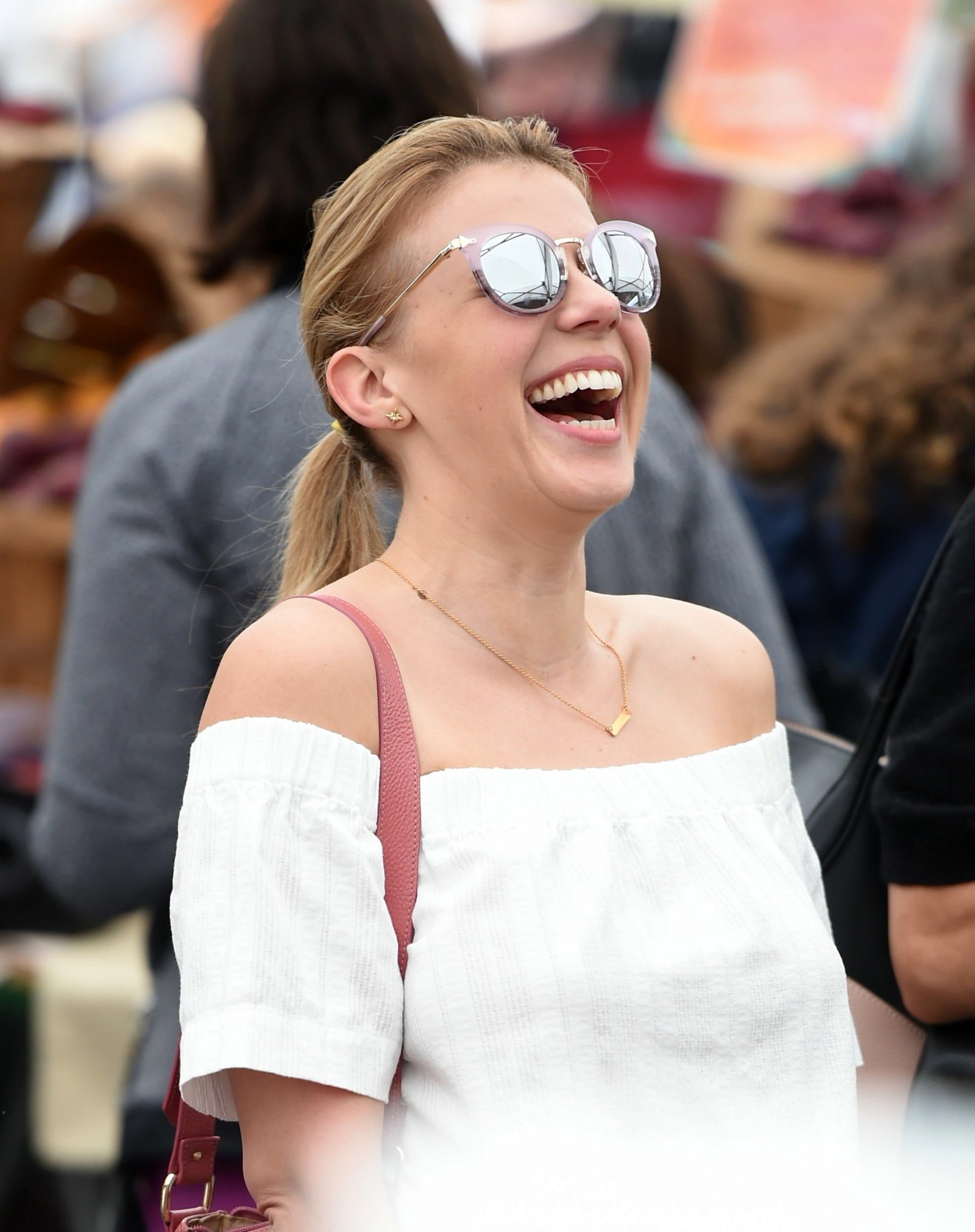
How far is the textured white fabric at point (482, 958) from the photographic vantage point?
107 centimetres

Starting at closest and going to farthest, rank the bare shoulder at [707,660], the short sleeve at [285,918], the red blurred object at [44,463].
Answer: the short sleeve at [285,918], the bare shoulder at [707,660], the red blurred object at [44,463]

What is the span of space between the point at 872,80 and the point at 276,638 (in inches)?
128

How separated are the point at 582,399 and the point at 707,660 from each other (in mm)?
273

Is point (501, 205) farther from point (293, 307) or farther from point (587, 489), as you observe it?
point (293, 307)

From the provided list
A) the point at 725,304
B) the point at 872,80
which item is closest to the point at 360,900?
the point at 725,304

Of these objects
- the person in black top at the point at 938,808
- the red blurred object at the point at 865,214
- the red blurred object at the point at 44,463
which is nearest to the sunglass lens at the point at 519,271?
the person in black top at the point at 938,808

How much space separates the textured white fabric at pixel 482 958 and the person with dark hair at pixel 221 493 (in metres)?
0.65

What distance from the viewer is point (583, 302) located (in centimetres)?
118

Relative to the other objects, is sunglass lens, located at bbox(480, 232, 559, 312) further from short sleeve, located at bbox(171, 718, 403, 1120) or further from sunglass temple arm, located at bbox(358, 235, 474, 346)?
short sleeve, located at bbox(171, 718, 403, 1120)

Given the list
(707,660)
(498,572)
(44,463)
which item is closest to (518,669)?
(498,572)

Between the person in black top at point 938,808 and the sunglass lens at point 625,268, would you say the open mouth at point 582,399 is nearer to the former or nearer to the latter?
the sunglass lens at point 625,268

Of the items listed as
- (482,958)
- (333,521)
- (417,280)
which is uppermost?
(417,280)

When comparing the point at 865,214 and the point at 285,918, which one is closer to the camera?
the point at 285,918

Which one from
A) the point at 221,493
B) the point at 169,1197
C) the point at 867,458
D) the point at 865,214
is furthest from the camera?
the point at 865,214
